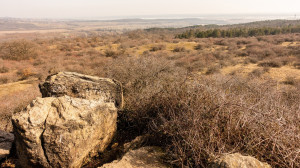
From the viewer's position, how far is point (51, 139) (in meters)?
2.71

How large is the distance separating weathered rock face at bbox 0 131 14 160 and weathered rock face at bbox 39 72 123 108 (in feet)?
3.87

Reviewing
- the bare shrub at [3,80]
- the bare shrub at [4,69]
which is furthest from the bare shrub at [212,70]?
the bare shrub at [4,69]

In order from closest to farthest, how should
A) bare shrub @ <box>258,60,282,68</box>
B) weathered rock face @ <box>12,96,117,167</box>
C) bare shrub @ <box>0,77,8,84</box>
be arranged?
weathered rock face @ <box>12,96,117,167</box>, bare shrub @ <box>0,77,8,84</box>, bare shrub @ <box>258,60,282,68</box>

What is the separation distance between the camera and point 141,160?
2811 millimetres

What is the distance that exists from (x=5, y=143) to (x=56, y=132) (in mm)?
1919

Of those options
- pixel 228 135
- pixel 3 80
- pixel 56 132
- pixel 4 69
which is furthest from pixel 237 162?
pixel 4 69

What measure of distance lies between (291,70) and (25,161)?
14.8m

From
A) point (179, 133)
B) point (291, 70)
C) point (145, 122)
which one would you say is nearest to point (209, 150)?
point (179, 133)

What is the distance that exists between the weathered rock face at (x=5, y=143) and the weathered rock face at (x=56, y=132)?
0.82m

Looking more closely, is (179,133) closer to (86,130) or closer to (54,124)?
(86,130)

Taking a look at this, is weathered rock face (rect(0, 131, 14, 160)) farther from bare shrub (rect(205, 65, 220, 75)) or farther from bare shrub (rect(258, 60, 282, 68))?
bare shrub (rect(258, 60, 282, 68))

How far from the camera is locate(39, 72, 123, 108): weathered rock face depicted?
387 centimetres

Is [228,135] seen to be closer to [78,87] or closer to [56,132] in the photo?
[56,132]

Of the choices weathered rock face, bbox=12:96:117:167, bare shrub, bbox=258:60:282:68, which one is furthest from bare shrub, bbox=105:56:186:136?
bare shrub, bbox=258:60:282:68
